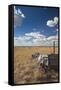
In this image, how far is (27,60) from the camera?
5.80ft

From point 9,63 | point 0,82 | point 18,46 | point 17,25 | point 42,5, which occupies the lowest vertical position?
point 0,82

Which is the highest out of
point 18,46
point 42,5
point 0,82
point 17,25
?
point 42,5

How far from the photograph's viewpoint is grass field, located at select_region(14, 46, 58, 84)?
174cm

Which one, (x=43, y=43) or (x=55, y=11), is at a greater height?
(x=55, y=11)

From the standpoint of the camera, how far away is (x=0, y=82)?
1.74m

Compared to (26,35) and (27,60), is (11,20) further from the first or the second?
(27,60)

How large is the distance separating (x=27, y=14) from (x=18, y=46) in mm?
221

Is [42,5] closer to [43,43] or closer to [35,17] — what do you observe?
[35,17]

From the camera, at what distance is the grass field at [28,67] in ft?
5.71

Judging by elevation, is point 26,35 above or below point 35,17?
below

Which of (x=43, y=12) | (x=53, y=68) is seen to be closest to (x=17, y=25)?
(x=43, y=12)

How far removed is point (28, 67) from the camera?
1.77 meters

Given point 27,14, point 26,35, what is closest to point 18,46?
point 26,35

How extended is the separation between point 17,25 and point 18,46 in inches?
5.4
